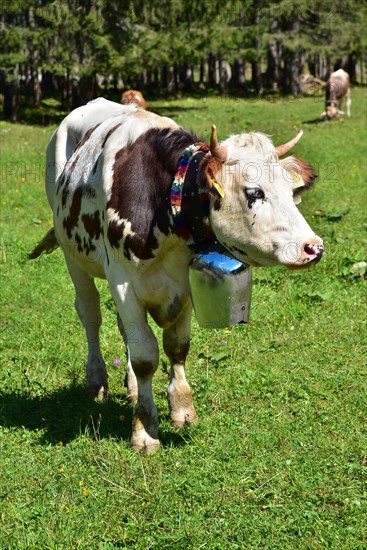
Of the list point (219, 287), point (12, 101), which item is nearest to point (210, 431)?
point (219, 287)

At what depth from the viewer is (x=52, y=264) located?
33.9ft

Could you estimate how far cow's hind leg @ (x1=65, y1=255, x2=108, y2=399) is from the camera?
6.52m

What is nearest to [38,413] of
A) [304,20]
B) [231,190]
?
[231,190]

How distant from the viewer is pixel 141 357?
530 centimetres

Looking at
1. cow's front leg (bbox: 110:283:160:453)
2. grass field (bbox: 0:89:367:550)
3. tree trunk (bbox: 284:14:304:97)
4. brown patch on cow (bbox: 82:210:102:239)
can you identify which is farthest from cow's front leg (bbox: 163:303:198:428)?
tree trunk (bbox: 284:14:304:97)

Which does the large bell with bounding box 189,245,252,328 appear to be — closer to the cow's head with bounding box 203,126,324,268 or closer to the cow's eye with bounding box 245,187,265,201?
the cow's head with bounding box 203,126,324,268

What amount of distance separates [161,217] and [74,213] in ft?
3.78

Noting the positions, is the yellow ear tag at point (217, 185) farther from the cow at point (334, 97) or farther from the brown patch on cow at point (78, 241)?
the cow at point (334, 97)

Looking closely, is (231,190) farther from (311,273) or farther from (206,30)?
(206,30)

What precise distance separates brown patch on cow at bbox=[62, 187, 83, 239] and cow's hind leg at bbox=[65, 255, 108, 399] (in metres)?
0.60

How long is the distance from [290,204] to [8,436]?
2759 mm

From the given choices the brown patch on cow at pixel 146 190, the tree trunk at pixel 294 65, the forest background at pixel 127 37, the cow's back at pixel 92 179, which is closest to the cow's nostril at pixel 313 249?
the brown patch on cow at pixel 146 190

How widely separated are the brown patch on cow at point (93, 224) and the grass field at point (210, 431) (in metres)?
1.30

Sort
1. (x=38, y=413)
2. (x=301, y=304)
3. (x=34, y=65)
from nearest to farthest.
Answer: (x=38, y=413) < (x=301, y=304) < (x=34, y=65)
